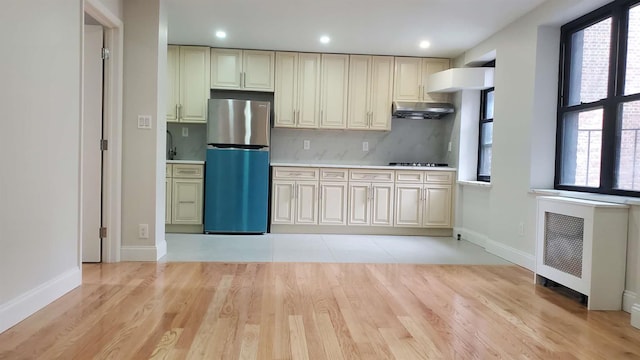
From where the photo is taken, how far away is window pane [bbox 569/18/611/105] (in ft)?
10.3

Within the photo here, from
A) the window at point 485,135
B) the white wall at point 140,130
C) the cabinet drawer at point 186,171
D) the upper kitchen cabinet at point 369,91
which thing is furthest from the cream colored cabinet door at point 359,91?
the white wall at point 140,130

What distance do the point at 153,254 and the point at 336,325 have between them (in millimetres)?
2014

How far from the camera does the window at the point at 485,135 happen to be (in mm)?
4910

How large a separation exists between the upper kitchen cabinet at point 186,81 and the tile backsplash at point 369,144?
1048 mm

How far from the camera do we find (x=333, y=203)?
5219mm

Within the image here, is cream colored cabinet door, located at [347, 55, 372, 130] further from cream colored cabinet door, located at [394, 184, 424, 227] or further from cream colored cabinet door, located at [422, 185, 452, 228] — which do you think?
cream colored cabinet door, located at [422, 185, 452, 228]

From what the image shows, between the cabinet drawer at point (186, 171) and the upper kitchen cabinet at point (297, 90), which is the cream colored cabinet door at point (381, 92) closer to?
the upper kitchen cabinet at point (297, 90)

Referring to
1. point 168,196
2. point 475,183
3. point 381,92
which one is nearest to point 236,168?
point 168,196

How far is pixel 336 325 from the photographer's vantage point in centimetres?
222

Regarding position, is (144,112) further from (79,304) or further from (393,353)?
(393,353)

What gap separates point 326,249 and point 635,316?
2.56 meters

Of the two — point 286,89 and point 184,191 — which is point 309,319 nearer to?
point 184,191

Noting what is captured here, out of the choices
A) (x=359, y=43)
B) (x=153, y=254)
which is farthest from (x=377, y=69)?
(x=153, y=254)

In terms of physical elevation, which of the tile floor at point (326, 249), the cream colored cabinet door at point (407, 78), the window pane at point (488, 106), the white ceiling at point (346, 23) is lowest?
the tile floor at point (326, 249)
